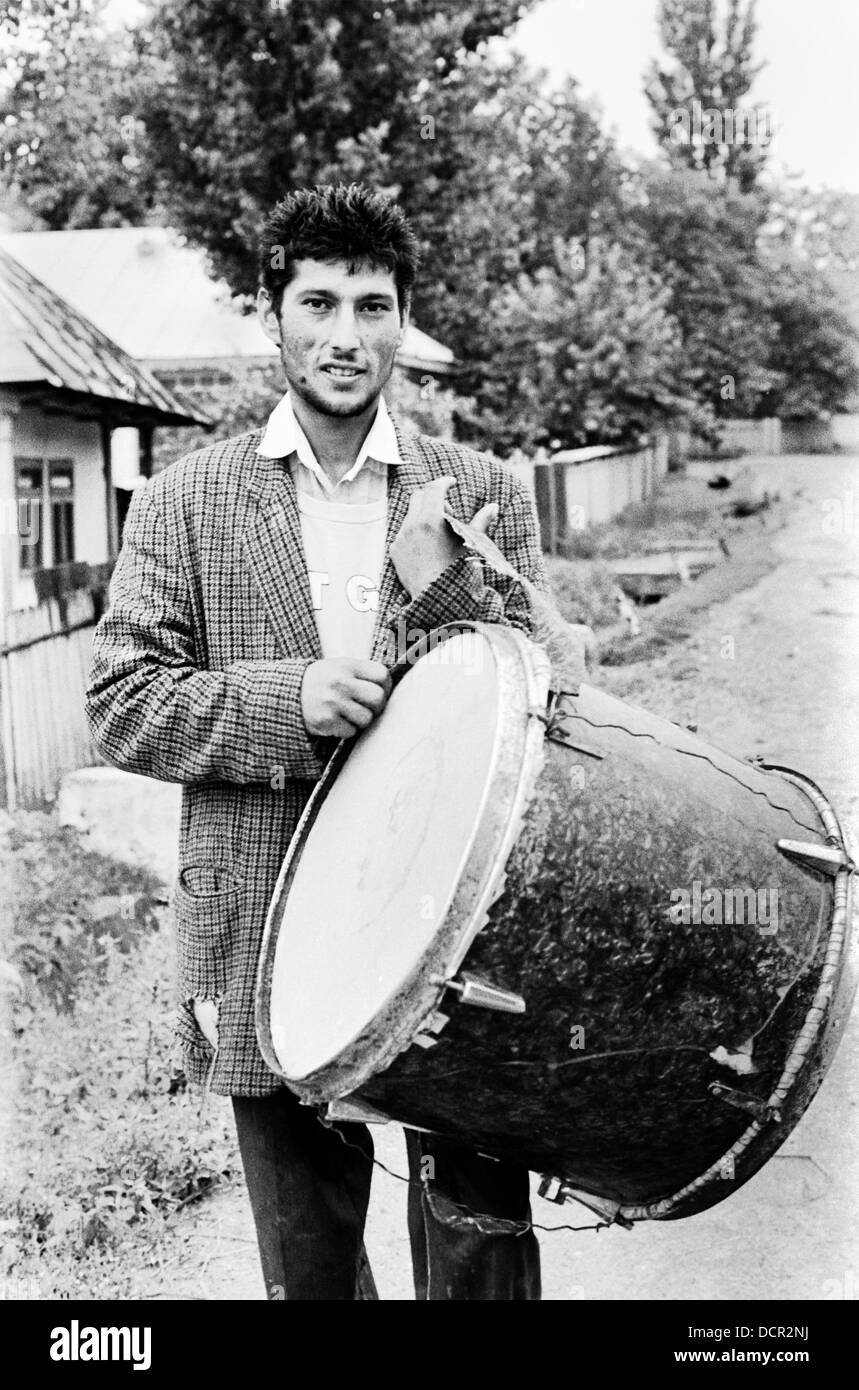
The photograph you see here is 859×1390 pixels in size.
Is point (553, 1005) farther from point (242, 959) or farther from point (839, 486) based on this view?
point (839, 486)

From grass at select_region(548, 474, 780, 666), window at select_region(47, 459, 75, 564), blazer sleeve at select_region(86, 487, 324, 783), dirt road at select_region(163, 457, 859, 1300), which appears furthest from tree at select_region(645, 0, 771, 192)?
blazer sleeve at select_region(86, 487, 324, 783)

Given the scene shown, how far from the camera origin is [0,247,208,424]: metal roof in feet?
19.2

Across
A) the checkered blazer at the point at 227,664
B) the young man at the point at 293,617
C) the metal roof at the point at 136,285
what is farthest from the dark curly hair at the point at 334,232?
the metal roof at the point at 136,285

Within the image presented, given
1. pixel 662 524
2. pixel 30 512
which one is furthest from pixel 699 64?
pixel 30 512

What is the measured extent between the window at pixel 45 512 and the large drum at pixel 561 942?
184 inches

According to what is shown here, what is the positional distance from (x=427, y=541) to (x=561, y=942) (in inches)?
24.7

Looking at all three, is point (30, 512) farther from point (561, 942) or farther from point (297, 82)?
point (561, 942)

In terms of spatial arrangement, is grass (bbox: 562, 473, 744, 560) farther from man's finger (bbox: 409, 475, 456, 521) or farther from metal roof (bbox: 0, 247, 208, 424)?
man's finger (bbox: 409, 475, 456, 521)

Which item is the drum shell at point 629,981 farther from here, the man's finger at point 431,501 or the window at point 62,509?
the window at point 62,509

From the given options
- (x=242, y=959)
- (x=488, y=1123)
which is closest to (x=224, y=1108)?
(x=242, y=959)

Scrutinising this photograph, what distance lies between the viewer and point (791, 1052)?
1.96 meters

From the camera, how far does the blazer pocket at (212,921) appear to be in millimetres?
2199

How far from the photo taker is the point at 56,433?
22.1 ft

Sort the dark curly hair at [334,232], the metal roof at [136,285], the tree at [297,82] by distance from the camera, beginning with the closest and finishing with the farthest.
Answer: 1. the dark curly hair at [334,232]
2. the tree at [297,82]
3. the metal roof at [136,285]
